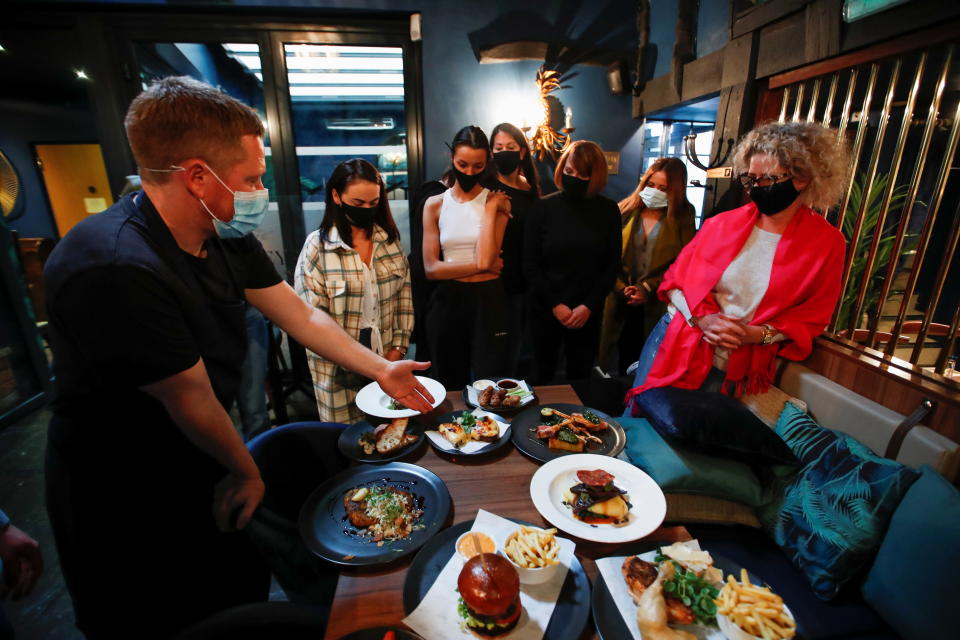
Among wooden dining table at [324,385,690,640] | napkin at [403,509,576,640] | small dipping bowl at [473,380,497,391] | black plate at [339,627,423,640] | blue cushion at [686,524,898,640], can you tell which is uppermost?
small dipping bowl at [473,380,497,391]

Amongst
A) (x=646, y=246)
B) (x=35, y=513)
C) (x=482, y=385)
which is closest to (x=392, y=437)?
(x=482, y=385)

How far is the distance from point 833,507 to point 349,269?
6.95ft

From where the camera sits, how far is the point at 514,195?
2.76 metres

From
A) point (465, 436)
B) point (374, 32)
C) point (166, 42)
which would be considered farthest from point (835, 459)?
point (166, 42)

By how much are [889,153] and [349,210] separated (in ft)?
10.3

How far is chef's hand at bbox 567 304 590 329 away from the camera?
2617 millimetres

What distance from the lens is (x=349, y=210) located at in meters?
2.19

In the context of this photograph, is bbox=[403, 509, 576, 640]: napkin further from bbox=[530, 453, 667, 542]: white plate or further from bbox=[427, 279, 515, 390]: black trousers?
bbox=[427, 279, 515, 390]: black trousers

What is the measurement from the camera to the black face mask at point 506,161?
8.68 feet

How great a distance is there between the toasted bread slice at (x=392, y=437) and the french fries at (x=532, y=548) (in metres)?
0.57

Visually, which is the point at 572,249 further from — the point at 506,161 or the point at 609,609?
the point at 609,609

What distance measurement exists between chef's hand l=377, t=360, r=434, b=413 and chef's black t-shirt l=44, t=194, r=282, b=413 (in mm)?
600

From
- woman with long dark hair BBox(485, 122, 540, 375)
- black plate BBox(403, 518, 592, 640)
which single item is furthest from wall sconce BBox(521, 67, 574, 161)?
black plate BBox(403, 518, 592, 640)

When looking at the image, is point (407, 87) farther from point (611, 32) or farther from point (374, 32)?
point (611, 32)
